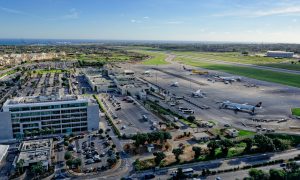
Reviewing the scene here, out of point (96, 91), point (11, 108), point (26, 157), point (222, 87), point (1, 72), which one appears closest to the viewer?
point (26, 157)

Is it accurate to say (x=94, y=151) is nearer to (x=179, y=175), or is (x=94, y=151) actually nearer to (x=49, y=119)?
(x=49, y=119)

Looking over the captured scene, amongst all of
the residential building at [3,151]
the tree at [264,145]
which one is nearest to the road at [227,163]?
the tree at [264,145]

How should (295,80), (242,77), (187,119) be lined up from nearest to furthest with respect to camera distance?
(187,119)
(295,80)
(242,77)

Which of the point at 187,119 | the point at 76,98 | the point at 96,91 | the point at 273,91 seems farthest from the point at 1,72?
the point at 273,91

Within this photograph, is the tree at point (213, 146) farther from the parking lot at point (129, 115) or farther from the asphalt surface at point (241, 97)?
the asphalt surface at point (241, 97)

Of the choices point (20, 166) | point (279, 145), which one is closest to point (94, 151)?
point (20, 166)

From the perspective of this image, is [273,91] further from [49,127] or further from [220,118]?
[49,127]
